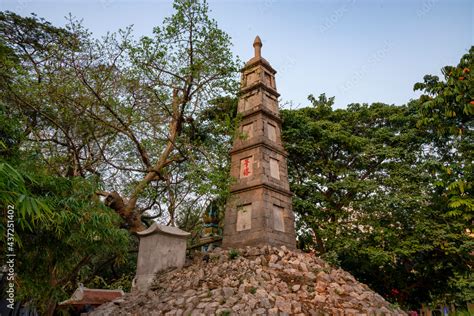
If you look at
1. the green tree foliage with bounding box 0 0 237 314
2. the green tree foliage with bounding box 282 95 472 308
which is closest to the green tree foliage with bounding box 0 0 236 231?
the green tree foliage with bounding box 0 0 237 314

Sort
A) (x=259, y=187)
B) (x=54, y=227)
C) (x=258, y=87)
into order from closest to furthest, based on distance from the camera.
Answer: (x=54, y=227)
(x=259, y=187)
(x=258, y=87)

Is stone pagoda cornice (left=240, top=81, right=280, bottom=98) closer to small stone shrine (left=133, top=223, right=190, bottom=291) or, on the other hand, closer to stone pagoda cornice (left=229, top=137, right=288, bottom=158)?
stone pagoda cornice (left=229, top=137, right=288, bottom=158)

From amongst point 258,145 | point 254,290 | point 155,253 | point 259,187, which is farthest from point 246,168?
point 254,290

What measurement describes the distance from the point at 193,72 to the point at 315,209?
8.21 meters

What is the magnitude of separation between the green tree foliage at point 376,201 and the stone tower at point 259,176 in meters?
2.07

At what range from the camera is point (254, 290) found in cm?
766

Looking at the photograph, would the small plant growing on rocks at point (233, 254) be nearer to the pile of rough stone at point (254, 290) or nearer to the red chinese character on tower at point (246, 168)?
the pile of rough stone at point (254, 290)

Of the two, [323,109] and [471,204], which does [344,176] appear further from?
[471,204]

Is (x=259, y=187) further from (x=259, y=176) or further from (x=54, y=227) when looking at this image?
(x=54, y=227)

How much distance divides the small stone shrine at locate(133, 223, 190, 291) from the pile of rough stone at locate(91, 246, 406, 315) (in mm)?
372

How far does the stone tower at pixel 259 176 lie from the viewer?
11023mm

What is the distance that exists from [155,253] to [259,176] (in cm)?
A: 458

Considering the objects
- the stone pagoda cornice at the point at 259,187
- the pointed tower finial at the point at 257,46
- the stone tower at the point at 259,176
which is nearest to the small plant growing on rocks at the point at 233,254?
the stone tower at the point at 259,176

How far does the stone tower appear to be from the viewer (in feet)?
36.2
